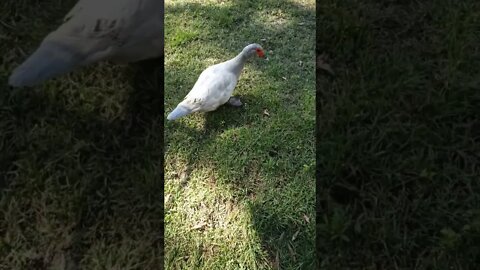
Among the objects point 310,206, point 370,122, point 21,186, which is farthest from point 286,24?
point 21,186

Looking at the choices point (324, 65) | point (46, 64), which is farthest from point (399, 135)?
point (46, 64)

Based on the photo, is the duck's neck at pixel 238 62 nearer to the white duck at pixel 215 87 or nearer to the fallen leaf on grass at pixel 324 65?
the white duck at pixel 215 87

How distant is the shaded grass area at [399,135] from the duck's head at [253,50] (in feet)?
0.77

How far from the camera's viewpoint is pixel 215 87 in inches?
55.5

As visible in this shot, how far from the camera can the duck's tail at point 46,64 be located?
1540 mm

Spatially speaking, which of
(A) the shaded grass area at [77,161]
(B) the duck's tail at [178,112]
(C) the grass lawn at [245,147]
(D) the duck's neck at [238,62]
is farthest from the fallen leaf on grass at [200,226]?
(D) the duck's neck at [238,62]

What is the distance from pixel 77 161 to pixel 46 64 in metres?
0.27

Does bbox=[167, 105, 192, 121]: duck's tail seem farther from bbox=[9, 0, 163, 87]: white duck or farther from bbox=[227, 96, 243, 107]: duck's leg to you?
bbox=[9, 0, 163, 87]: white duck

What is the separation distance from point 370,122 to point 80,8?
84 centimetres

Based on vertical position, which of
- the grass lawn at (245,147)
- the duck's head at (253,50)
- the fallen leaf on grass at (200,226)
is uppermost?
the duck's head at (253,50)

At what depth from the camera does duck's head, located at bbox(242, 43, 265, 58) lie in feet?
4.70

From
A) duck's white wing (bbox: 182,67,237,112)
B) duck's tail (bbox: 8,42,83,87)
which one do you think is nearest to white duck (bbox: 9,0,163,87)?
duck's tail (bbox: 8,42,83,87)

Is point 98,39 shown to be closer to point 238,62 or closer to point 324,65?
point 238,62

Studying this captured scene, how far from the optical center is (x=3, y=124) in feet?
5.16
